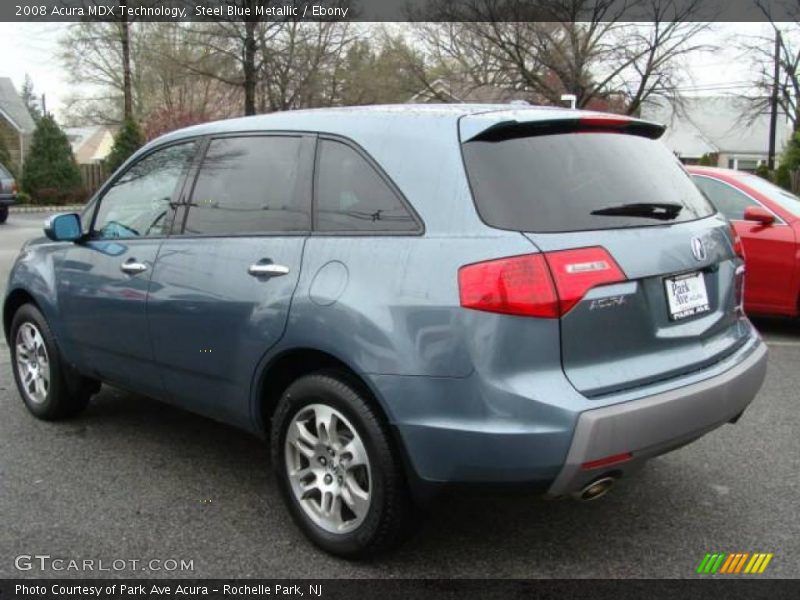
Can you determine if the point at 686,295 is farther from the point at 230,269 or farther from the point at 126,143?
the point at 126,143

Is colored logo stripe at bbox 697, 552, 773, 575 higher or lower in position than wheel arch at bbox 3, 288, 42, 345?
lower

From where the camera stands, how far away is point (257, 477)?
3.93 m

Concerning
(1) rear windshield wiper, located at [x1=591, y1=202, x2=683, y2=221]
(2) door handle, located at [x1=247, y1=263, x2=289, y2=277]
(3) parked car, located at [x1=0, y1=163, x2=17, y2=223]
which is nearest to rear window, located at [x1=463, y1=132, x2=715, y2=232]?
(1) rear windshield wiper, located at [x1=591, y1=202, x2=683, y2=221]

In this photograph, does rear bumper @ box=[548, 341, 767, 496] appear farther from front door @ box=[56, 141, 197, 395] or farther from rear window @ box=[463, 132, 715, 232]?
front door @ box=[56, 141, 197, 395]

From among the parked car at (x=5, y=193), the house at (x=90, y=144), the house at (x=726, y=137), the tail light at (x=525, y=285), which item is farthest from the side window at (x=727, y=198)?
the house at (x=90, y=144)

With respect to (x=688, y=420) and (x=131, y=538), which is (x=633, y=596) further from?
(x=131, y=538)

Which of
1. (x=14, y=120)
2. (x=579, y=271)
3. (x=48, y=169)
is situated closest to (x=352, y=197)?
(x=579, y=271)

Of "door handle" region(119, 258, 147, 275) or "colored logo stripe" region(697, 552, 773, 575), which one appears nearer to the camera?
"colored logo stripe" region(697, 552, 773, 575)

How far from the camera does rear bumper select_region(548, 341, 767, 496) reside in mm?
2549

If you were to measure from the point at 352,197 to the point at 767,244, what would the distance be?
16.9ft

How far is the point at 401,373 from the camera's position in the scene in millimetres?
2713

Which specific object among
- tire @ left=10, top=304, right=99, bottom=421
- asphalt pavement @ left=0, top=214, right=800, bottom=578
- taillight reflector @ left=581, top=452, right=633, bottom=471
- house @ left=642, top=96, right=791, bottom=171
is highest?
house @ left=642, top=96, right=791, bottom=171

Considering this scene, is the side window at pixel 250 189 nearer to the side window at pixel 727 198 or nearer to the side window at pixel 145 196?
the side window at pixel 145 196

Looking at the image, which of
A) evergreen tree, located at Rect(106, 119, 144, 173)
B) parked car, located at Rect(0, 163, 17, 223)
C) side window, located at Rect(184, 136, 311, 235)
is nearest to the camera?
side window, located at Rect(184, 136, 311, 235)
